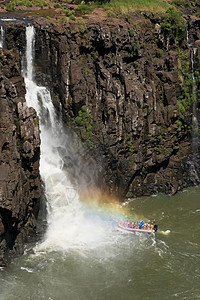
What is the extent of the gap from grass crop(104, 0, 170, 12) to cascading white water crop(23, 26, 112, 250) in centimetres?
1208

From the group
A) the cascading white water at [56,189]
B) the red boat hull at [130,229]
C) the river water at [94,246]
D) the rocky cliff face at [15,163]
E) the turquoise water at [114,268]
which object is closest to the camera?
the turquoise water at [114,268]

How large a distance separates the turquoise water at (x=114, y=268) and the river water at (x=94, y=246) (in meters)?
0.06

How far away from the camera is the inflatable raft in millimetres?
27448

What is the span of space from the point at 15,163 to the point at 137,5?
26168 mm

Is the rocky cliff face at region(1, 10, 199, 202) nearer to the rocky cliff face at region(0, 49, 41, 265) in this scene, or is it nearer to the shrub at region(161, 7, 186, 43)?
the shrub at region(161, 7, 186, 43)

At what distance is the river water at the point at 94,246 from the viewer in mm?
20984

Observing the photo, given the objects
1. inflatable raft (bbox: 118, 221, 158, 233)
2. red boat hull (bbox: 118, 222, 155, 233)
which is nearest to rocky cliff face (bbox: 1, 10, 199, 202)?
red boat hull (bbox: 118, 222, 155, 233)

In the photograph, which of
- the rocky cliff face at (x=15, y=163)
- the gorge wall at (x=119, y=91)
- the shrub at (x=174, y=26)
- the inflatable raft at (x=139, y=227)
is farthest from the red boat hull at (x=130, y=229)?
the shrub at (x=174, y=26)

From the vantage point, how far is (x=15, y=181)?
914 inches

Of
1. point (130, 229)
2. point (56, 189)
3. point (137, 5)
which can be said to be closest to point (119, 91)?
point (56, 189)

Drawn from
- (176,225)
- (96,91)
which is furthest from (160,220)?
(96,91)

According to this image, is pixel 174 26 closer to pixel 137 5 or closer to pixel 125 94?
pixel 137 5

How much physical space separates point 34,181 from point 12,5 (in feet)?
76.9

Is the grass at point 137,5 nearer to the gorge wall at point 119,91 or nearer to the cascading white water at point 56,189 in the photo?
the gorge wall at point 119,91
